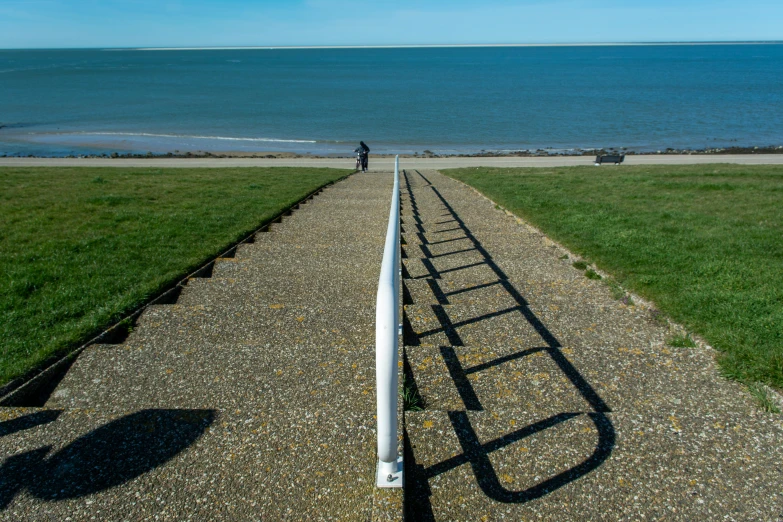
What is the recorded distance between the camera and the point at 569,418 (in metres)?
3.05

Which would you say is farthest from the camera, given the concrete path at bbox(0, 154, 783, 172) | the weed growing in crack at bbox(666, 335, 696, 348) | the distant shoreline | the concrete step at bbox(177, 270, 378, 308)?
the distant shoreline

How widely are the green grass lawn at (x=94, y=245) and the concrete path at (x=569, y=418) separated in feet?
9.44

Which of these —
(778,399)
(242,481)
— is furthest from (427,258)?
(242,481)

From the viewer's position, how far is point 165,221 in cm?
909

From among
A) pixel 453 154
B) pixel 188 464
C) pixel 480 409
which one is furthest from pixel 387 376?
pixel 453 154

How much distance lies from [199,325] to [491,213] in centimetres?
771

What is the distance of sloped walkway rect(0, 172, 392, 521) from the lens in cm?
245

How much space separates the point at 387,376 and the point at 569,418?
1.42m

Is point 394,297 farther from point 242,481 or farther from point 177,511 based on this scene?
point 177,511

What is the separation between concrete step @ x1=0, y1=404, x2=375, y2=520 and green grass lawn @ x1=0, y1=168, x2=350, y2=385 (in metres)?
1.19

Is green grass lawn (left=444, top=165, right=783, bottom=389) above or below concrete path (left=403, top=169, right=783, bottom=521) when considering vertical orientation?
above

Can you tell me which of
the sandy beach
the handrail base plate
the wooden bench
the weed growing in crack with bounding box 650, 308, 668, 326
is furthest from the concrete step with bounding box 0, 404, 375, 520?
the wooden bench

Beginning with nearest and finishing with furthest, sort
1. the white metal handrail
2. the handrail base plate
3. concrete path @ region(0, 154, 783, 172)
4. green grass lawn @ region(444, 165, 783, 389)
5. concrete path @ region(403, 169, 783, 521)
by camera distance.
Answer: the white metal handrail
the handrail base plate
concrete path @ region(403, 169, 783, 521)
green grass lawn @ region(444, 165, 783, 389)
concrete path @ region(0, 154, 783, 172)

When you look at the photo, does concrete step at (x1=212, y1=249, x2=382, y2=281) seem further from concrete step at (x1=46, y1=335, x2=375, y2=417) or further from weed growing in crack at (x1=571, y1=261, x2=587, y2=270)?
weed growing in crack at (x1=571, y1=261, x2=587, y2=270)
